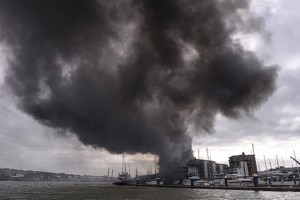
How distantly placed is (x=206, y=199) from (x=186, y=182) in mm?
109545

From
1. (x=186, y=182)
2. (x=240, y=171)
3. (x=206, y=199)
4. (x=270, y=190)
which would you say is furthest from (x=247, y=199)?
(x=240, y=171)

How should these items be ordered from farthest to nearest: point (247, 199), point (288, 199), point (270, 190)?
1. point (270, 190)
2. point (247, 199)
3. point (288, 199)

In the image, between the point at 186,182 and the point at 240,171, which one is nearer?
the point at 186,182

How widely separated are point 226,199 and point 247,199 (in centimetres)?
410

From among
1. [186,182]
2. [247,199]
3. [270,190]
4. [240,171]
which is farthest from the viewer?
[240,171]

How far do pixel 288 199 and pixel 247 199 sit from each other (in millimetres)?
7138

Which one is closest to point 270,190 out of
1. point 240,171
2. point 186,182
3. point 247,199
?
point 247,199

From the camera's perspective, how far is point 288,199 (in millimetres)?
48250

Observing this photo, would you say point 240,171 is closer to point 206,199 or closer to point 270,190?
point 270,190

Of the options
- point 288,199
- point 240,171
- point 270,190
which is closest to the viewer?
point 288,199

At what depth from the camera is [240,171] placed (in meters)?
200

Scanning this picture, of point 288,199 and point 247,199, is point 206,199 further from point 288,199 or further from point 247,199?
point 288,199

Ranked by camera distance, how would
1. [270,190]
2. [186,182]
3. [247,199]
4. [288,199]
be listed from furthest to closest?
[186,182] < [270,190] < [247,199] < [288,199]

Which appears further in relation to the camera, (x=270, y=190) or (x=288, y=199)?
(x=270, y=190)
